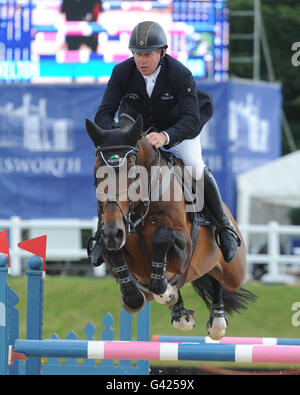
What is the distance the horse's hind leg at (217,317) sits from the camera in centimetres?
583

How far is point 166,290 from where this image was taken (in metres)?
4.73

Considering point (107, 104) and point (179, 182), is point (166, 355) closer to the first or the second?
point (179, 182)

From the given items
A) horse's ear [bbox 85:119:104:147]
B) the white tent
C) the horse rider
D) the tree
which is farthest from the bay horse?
the tree

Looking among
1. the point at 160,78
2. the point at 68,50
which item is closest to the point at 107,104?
the point at 160,78

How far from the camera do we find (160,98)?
4848mm

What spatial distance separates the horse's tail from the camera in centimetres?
608

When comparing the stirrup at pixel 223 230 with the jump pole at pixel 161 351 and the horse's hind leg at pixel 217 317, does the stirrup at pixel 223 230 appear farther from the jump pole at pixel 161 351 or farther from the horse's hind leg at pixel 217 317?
the jump pole at pixel 161 351

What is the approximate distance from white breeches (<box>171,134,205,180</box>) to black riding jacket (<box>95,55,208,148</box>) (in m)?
0.24

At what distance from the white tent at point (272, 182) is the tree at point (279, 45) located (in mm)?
10434

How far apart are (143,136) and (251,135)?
391 inches

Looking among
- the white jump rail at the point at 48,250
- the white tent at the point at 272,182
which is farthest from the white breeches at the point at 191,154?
the white tent at the point at 272,182

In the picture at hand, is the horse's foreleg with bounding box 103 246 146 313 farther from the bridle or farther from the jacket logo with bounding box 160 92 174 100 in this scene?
the jacket logo with bounding box 160 92 174 100

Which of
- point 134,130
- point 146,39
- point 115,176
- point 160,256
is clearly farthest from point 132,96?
point 160,256

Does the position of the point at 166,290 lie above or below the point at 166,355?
above
